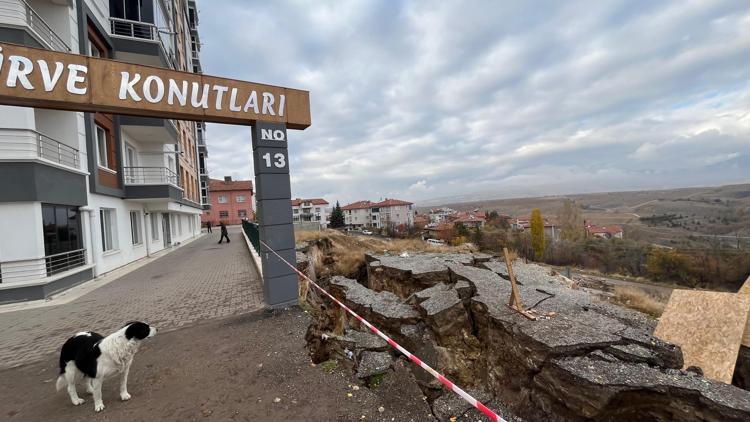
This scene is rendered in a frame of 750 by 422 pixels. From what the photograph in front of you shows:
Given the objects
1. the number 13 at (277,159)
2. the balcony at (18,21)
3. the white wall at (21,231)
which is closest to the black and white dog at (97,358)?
the number 13 at (277,159)

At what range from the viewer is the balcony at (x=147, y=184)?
14093mm

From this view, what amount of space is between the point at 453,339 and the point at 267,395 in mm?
3304

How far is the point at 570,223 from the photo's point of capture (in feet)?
211

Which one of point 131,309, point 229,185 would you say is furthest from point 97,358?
point 229,185

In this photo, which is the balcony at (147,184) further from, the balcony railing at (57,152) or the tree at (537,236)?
the tree at (537,236)

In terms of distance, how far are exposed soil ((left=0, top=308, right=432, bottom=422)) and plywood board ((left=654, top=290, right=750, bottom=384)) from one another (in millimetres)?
4491

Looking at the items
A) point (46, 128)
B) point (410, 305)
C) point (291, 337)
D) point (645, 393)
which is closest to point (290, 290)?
point (291, 337)

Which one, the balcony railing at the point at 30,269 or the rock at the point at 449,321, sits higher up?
the balcony railing at the point at 30,269

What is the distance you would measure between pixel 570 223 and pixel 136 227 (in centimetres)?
7191

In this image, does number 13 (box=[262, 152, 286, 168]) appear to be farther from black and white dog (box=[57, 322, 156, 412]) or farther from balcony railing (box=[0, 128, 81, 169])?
balcony railing (box=[0, 128, 81, 169])

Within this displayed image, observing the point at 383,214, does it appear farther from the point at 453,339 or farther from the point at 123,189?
the point at 453,339

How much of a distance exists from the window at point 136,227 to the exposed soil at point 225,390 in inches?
491

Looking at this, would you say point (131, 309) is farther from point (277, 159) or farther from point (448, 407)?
point (448, 407)

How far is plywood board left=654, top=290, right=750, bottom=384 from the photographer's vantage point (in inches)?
173
